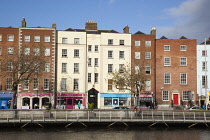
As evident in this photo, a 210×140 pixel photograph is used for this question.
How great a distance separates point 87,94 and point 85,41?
33.6 feet

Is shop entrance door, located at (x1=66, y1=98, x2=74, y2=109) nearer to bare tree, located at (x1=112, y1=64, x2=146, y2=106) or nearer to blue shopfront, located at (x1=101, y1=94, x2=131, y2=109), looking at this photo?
blue shopfront, located at (x1=101, y1=94, x2=131, y2=109)

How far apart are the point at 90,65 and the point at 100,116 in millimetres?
22483

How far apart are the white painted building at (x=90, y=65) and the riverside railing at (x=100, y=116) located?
20.1 m

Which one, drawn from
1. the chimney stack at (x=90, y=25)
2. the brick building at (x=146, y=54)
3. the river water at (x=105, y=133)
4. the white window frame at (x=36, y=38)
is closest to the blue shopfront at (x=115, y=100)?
the brick building at (x=146, y=54)

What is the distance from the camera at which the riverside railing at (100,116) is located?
39188 mm

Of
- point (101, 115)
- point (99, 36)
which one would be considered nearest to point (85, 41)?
point (99, 36)

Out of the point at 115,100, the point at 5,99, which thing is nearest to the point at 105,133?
the point at 115,100

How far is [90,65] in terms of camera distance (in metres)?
62.5

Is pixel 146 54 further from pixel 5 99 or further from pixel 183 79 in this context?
pixel 5 99

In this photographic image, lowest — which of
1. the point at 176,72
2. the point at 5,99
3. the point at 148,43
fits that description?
the point at 5,99

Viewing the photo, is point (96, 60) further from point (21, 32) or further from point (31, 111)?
point (31, 111)

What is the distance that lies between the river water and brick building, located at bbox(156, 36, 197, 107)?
71.2ft

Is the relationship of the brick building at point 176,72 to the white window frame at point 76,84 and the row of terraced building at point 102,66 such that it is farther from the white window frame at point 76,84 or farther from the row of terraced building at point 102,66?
the white window frame at point 76,84

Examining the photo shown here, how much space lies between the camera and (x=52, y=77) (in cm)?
6012
